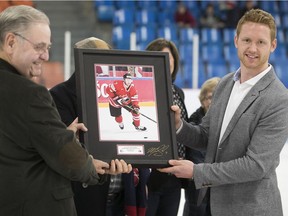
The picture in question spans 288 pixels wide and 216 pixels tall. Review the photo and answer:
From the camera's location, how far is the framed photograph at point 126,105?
2430mm

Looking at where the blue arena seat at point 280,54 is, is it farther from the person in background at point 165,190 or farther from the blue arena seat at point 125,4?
the person in background at point 165,190

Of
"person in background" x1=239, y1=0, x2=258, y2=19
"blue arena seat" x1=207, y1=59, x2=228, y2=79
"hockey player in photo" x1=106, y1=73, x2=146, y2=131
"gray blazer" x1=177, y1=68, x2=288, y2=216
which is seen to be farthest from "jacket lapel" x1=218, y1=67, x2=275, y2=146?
"person in background" x1=239, y1=0, x2=258, y2=19

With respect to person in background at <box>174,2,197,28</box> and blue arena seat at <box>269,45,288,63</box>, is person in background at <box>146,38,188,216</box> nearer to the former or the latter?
blue arena seat at <box>269,45,288,63</box>

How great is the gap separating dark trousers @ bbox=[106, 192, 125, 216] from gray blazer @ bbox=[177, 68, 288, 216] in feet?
1.91

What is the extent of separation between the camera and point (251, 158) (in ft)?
8.08

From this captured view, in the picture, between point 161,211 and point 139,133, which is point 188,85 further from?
point 139,133

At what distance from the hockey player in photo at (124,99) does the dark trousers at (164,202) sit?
3.42ft

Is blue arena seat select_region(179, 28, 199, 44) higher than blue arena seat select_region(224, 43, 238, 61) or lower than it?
higher

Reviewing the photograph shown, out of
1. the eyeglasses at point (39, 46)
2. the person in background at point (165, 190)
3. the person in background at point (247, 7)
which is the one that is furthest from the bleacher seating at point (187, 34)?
the eyeglasses at point (39, 46)

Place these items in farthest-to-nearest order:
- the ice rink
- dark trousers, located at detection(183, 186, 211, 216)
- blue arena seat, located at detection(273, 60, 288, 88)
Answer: blue arena seat, located at detection(273, 60, 288, 88), the ice rink, dark trousers, located at detection(183, 186, 211, 216)

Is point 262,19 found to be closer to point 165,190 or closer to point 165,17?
point 165,190

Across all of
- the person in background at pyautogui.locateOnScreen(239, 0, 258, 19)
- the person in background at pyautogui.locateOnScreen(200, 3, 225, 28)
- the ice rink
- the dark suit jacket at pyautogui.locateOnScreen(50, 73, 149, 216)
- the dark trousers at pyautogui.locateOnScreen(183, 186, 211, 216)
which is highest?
the person in background at pyautogui.locateOnScreen(239, 0, 258, 19)

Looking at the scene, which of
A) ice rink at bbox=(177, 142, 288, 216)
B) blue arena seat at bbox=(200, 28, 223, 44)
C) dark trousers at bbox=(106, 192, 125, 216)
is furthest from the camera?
blue arena seat at bbox=(200, 28, 223, 44)
